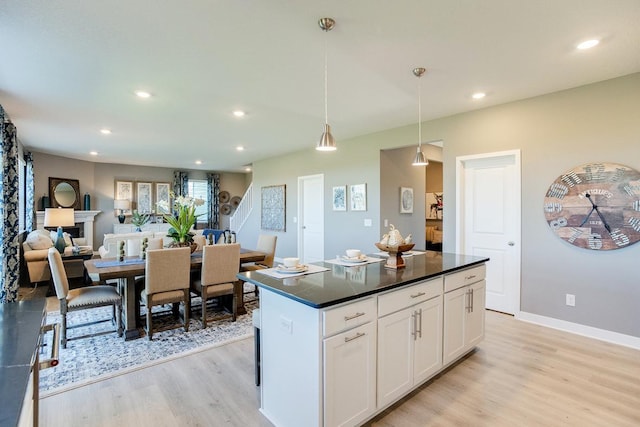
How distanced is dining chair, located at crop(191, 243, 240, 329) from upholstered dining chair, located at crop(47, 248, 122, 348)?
87 centimetres

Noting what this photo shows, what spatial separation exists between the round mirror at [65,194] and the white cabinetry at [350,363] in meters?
8.98

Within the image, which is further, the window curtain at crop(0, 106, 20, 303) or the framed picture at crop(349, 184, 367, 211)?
the framed picture at crop(349, 184, 367, 211)

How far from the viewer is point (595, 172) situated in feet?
11.1

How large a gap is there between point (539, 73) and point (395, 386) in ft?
10.6

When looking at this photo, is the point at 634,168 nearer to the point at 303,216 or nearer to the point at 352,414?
the point at 352,414

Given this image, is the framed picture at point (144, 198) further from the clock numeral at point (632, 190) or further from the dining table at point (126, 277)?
the clock numeral at point (632, 190)

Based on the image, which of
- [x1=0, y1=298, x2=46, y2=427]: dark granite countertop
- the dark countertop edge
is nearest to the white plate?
the dark countertop edge

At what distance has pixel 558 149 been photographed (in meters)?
3.68

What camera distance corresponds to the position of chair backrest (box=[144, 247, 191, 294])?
131 inches

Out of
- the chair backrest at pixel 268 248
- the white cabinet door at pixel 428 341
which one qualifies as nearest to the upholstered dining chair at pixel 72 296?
the chair backrest at pixel 268 248

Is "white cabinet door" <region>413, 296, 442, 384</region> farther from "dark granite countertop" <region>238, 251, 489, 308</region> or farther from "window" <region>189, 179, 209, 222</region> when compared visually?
"window" <region>189, 179, 209, 222</region>

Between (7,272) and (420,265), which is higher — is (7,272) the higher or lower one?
the lower one

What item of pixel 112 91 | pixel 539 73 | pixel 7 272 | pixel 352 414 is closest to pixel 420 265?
pixel 352 414

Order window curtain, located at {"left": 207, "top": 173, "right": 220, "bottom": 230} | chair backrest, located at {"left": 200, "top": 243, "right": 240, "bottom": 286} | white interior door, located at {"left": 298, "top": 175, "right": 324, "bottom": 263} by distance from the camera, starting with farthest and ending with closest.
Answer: window curtain, located at {"left": 207, "top": 173, "right": 220, "bottom": 230} < white interior door, located at {"left": 298, "top": 175, "right": 324, "bottom": 263} < chair backrest, located at {"left": 200, "top": 243, "right": 240, "bottom": 286}
